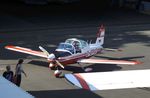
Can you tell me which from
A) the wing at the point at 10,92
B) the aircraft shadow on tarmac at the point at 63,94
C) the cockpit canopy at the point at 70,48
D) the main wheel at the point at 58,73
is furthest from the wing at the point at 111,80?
the cockpit canopy at the point at 70,48

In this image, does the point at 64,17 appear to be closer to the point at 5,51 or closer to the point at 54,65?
the point at 5,51

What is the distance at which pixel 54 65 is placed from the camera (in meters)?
24.9

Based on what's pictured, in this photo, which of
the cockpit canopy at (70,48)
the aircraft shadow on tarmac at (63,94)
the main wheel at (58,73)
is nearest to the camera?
the aircraft shadow on tarmac at (63,94)

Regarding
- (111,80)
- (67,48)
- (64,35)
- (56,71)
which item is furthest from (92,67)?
(111,80)

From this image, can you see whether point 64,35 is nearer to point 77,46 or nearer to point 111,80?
point 77,46

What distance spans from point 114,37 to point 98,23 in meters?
6.63

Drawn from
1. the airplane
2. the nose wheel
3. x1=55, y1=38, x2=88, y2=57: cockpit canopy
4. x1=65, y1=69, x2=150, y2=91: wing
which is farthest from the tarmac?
x1=65, y1=69, x2=150, y2=91: wing

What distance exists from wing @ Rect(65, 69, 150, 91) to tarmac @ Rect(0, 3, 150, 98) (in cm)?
847

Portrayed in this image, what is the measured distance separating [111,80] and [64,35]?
25.4 m

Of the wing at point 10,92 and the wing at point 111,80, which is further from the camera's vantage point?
the wing at point 111,80

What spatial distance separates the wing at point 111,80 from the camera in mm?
11805

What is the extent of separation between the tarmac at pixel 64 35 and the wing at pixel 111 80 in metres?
8.47

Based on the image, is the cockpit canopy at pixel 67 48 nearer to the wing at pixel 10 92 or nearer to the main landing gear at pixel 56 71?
the main landing gear at pixel 56 71

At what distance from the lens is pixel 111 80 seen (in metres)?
12.0
